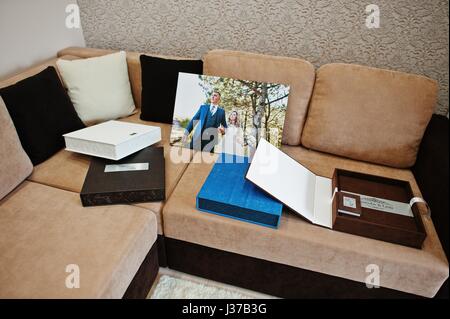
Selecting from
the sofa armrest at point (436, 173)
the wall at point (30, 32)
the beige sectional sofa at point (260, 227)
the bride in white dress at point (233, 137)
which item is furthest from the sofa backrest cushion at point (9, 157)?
the sofa armrest at point (436, 173)

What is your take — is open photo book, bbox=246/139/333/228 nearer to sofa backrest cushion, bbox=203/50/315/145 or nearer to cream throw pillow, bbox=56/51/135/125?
sofa backrest cushion, bbox=203/50/315/145

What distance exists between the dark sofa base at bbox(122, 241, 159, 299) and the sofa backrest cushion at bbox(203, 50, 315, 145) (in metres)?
0.90

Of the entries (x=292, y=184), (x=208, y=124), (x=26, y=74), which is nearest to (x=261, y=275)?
(x=292, y=184)

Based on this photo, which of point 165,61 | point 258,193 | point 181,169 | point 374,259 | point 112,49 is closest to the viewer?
point 374,259

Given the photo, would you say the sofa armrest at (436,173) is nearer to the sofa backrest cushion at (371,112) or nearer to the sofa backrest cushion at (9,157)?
the sofa backrest cushion at (371,112)

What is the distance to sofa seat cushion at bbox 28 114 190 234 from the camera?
1.30 metres

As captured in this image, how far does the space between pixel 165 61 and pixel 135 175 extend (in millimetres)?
720

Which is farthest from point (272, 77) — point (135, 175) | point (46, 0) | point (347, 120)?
point (46, 0)

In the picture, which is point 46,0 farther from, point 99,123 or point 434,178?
point 434,178

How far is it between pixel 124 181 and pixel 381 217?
1.03 metres

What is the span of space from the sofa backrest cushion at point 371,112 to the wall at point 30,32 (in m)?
1.62

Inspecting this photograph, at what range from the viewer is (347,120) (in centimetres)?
147

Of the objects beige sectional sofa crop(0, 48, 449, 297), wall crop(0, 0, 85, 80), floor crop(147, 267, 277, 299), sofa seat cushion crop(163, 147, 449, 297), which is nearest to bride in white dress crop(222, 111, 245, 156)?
beige sectional sofa crop(0, 48, 449, 297)

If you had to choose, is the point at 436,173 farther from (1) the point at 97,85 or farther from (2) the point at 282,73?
(1) the point at 97,85
